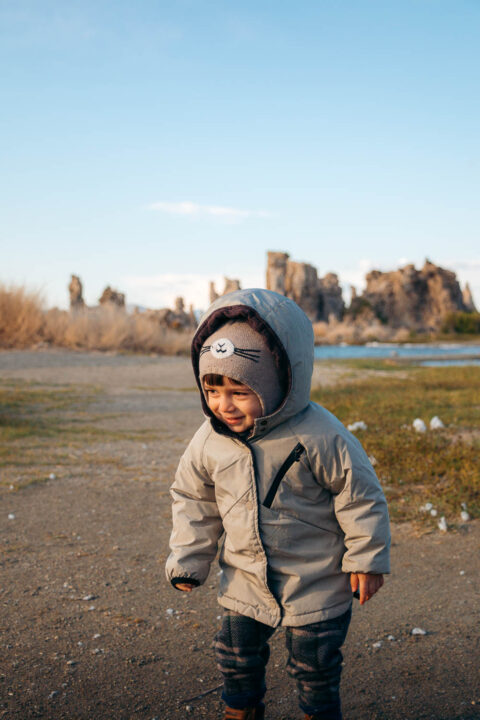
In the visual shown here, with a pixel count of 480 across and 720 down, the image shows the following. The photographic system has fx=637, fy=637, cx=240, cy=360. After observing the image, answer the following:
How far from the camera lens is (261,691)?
228 cm

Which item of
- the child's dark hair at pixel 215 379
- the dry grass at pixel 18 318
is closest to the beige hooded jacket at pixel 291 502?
the child's dark hair at pixel 215 379

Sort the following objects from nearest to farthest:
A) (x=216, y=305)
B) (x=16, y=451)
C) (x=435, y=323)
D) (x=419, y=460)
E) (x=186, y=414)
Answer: (x=216, y=305), (x=419, y=460), (x=16, y=451), (x=186, y=414), (x=435, y=323)

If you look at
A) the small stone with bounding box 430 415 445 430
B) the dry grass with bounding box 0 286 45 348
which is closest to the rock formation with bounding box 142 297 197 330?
the dry grass with bounding box 0 286 45 348

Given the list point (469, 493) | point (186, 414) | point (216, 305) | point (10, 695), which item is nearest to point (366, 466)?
point (216, 305)

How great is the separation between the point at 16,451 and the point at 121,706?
4.51 m

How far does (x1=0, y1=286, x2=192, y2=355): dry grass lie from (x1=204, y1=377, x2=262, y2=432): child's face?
56.0ft

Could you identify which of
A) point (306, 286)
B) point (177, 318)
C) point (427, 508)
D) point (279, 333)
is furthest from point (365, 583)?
point (306, 286)

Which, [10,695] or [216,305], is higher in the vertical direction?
[216,305]

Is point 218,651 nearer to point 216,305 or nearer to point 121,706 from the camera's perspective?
point 121,706

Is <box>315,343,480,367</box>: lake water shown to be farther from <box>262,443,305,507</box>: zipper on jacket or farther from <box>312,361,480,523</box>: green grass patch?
<box>262,443,305,507</box>: zipper on jacket

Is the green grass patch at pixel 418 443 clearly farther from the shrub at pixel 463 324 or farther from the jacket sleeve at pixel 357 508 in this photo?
the shrub at pixel 463 324

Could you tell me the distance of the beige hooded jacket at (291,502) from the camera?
2.18 meters

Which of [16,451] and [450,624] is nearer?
[450,624]

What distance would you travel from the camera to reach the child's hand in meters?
2.16
